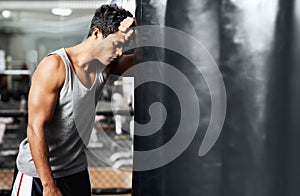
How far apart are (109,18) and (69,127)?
0.39m

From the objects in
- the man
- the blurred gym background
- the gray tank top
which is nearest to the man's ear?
the man

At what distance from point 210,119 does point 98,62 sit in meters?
0.76

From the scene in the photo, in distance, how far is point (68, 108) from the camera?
59.7 inches

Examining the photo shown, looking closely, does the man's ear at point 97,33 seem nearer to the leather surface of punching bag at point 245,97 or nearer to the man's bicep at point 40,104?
the man's bicep at point 40,104

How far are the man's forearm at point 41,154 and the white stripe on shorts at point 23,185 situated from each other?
0.28 m

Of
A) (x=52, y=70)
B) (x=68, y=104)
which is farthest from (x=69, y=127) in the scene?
(x=52, y=70)

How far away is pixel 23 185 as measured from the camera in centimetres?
170

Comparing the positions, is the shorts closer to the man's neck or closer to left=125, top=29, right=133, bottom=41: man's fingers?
the man's neck

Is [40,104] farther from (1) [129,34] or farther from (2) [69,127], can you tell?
(1) [129,34]

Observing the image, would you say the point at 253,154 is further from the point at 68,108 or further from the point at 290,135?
the point at 68,108

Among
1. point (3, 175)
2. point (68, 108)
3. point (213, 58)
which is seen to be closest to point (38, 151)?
point (68, 108)

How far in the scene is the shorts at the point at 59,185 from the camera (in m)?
1.69

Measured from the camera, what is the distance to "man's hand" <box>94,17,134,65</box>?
126cm

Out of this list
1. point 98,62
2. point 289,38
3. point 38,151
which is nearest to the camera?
point 289,38
